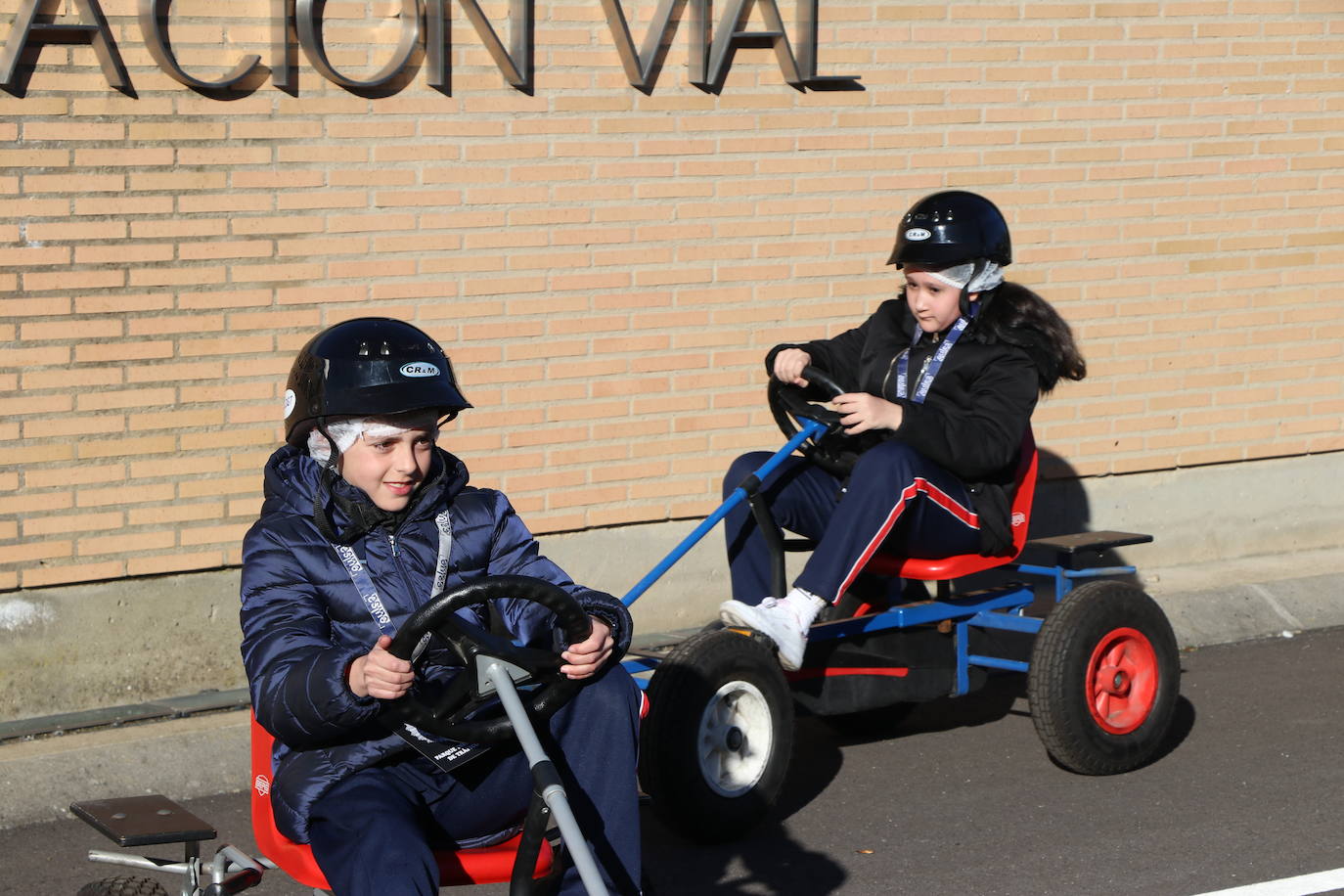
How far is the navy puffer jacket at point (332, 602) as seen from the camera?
3469mm

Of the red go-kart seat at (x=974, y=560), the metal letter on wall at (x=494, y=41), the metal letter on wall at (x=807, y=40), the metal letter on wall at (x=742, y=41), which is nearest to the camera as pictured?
the red go-kart seat at (x=974, y=560)

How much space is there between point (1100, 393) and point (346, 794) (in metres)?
5.49

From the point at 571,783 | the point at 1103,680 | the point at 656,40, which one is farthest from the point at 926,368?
the point at 571,783

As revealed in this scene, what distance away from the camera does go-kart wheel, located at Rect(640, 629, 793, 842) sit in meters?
5.05

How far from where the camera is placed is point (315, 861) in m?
3.54

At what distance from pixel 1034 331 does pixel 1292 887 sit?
6.47 feet

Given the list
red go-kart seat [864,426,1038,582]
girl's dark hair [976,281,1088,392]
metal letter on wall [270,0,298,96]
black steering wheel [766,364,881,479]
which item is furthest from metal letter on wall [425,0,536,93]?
red go-kart seat [864,426,1038,582]

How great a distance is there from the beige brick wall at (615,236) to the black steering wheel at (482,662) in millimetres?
3178

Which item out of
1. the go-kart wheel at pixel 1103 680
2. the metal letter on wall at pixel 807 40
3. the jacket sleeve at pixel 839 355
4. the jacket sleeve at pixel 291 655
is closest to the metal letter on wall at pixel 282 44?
the jacket sleeve at pixel 839 355

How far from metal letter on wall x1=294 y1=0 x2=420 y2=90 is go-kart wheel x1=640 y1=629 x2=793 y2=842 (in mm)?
2617

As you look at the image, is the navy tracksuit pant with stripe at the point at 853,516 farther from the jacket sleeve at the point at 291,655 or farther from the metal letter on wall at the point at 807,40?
the jacket sleeve at the point at 291,655

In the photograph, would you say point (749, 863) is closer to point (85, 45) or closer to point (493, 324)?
point (493, 324)

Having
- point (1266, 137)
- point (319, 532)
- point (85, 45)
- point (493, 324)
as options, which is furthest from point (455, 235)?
point (1266, 137)

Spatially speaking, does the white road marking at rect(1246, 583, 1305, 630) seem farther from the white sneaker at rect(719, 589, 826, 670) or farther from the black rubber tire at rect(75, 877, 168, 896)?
the black rubber tire at rect(75, 877, 168, 896)
